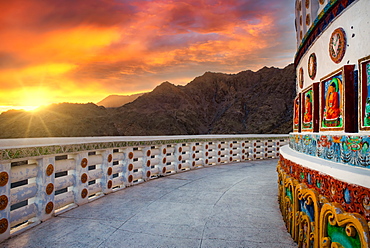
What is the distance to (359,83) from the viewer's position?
2.77m

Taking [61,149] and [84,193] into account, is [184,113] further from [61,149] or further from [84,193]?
[61,149]

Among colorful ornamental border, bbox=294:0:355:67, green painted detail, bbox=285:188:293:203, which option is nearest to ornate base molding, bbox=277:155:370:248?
green painted detail, bbox=285:188:293:203

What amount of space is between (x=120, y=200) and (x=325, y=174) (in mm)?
4557

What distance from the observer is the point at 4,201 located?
3.64m

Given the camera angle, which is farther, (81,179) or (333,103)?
(81,179)

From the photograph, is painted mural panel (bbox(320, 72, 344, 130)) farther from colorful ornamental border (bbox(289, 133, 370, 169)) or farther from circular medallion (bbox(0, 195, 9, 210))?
circular medallion (bbox(0, 195, 9, 210))

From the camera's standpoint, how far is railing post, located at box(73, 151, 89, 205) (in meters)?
5.29

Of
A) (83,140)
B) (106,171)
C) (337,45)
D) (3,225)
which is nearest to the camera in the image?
(337,45)

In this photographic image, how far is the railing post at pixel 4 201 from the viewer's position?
3.61 metres

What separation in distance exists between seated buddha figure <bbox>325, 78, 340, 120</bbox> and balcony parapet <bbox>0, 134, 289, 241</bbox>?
15.1 feet

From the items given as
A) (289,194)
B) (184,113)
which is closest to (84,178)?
(289,194)

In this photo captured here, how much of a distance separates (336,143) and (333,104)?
108 cm

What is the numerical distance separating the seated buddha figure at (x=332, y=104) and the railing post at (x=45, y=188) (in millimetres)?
4668

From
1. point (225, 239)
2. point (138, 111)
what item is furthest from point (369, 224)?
point (138, 111)
